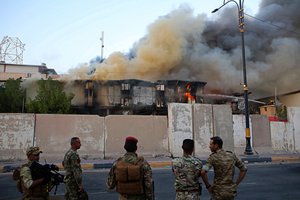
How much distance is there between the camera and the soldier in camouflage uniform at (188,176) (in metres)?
3.61

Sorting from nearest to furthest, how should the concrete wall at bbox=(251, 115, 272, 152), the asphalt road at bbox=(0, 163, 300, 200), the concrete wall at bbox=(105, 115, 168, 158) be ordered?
the asphalt road at bbox=(0, 163, 300, 200), the concrete wall at bbox=(105, 115, 168, 158), the concrete wall at bbox=(251, 115, 272, 152)

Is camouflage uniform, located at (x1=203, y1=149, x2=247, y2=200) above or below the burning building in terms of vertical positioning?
below

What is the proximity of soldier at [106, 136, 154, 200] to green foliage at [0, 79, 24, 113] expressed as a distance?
77.5ft

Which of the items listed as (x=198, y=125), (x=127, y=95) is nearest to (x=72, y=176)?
(x=198, y=125)

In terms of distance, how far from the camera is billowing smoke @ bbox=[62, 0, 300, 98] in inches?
1155

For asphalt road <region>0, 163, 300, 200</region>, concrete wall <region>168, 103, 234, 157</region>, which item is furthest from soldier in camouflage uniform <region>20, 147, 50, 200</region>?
concrete wall <region>168, 103, 234, 157</region>

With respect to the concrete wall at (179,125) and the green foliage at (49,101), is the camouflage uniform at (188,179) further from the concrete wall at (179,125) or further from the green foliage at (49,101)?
the green foliage at (49,101)

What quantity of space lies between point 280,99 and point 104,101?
19071 mm

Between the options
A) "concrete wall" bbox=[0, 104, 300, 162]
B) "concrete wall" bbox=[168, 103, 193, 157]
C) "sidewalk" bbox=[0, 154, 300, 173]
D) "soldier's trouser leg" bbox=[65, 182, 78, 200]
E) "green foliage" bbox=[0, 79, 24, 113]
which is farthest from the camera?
"green foliage" bbox=[0, 79, 24, 113]

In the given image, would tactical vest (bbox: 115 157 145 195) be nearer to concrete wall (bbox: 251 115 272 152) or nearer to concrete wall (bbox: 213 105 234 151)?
concrete wall (bbox: 213 105 234 151)

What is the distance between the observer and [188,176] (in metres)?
3.63

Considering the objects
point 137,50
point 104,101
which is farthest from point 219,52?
point 104,101

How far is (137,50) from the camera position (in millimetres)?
31953

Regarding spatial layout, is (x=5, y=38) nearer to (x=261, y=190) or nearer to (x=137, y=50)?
(x=137, y=50)
